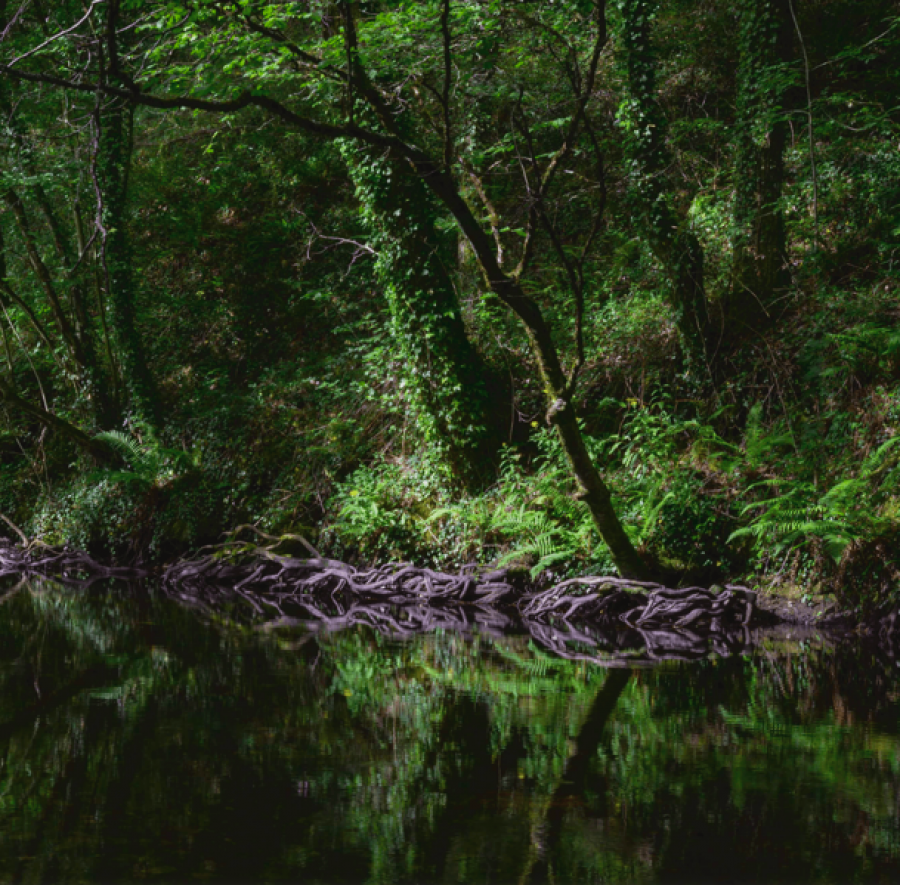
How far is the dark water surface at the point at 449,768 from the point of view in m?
3.05

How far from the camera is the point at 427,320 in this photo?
34.2 ft

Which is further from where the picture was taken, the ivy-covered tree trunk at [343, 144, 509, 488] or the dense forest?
the ivy-covered tree trunk at [343, 144, 509, 488]

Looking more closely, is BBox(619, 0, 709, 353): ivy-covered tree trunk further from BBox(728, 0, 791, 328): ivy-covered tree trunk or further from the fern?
the fern

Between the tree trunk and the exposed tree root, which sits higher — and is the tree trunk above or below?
above

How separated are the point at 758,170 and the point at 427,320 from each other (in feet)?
13.5

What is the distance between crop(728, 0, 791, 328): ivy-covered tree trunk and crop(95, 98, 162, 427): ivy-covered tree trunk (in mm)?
9311

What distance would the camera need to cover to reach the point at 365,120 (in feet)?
33.5

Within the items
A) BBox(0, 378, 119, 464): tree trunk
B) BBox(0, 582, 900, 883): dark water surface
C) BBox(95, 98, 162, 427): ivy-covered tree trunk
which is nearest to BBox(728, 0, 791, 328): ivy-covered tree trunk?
BBox(0, 582, 900, 883): dark water surface

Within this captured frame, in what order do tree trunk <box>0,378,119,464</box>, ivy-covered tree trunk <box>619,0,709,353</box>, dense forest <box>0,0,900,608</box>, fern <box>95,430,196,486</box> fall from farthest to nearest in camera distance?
tree trunk <box>0,378,119,464</box> < fern <box>95,430,196,486</box> < ivy-covered tree trunk <box>619,0,709,353</box> < dense forest <box>0,0,900,608</box>

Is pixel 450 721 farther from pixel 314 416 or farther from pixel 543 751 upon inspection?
pixel 314 416

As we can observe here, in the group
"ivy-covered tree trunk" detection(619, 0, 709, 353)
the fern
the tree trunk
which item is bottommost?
the fern

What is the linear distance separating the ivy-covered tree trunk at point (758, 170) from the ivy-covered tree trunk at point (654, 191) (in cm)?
50

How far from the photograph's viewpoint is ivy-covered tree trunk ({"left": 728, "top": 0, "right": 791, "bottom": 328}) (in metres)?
9.96

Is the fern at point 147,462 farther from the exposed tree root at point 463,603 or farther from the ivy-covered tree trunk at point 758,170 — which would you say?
the ivy-covered tree trunk at point 758,170
